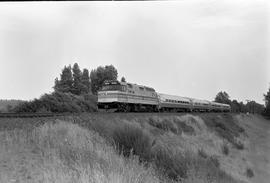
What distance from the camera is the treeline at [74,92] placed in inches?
1240

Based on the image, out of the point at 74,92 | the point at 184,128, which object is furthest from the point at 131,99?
the point at 74,92

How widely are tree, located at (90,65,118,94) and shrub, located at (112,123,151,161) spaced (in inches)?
2474

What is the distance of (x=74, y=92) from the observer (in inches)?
2628

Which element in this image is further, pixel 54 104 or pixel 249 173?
pixel 54 104

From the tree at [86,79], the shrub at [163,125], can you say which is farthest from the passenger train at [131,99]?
the tree at [86,79]

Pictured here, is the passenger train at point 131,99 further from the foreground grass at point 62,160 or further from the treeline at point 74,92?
the foreground grass at point 62,160

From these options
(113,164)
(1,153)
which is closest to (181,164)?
(113,164)

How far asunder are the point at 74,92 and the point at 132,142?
5548cm

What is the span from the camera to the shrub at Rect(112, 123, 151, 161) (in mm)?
11859

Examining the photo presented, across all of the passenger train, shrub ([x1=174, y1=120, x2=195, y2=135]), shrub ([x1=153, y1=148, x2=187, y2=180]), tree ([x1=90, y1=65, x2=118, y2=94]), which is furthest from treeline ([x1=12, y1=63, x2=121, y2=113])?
shrub ([x1=153, y1=148, x2=187, y2=180])

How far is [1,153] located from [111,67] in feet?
225

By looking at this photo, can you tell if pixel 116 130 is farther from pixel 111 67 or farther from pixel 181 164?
pixel 111 67

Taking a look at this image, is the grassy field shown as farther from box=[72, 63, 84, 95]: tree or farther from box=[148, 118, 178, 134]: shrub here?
box=[72, 63, 84, 95]: tree

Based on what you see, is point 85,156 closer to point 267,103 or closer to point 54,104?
point 54,104
